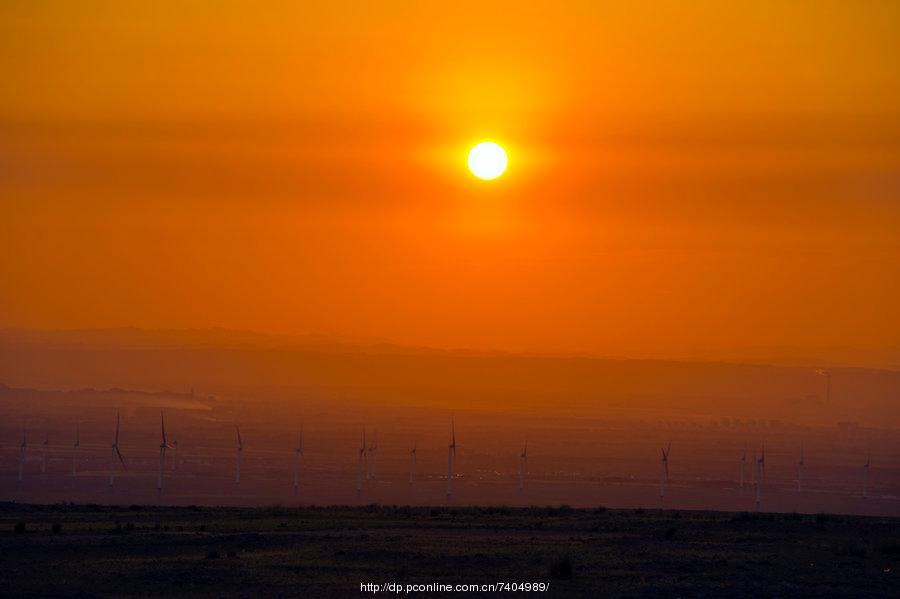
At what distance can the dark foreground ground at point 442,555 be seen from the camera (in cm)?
3972

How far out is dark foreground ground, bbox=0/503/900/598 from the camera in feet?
130

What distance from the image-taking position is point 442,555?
44.8 m

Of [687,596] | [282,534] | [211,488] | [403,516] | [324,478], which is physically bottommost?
[687,596]

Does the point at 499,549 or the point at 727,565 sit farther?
the point at 499,549

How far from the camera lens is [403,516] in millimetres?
60781

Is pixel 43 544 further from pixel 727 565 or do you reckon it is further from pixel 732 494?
pixel 732 494

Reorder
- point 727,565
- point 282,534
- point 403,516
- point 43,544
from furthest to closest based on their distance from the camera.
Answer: point 403,516 → point 282,534 → point 43,544 → point 727,565

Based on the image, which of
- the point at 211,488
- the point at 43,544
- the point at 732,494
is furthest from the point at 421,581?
the point at 732,494

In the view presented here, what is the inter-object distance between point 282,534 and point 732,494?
126 m

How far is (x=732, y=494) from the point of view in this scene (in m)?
170

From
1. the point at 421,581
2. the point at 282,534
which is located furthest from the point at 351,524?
the point at 421,581

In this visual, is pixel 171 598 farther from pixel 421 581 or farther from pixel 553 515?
pixel 553 515

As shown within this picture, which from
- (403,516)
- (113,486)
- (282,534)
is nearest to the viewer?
(282,534)

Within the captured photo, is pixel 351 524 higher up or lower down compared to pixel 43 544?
higher up
